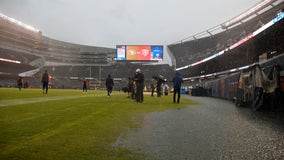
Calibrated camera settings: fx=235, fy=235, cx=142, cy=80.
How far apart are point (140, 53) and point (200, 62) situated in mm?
16147

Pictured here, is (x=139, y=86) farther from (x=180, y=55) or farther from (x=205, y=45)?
(x=180, y=55)

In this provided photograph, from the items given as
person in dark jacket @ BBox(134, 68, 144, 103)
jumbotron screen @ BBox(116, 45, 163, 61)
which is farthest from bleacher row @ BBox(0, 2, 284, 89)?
person in dark jacket @ BBox(134, 68, 144, 103)

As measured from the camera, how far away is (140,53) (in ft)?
191

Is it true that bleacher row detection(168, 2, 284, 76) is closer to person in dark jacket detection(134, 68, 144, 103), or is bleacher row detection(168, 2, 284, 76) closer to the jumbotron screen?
the jumbotron screen

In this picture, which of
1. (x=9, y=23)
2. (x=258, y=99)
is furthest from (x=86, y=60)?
(x=258, y=99)

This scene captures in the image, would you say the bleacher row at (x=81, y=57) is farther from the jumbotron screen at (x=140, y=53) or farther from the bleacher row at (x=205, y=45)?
the jumbotron screen at (x=140, y=53)

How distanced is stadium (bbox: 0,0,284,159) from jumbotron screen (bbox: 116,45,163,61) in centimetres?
145

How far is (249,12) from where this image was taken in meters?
43.6

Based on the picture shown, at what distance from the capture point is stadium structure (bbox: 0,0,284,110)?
27.3 metres

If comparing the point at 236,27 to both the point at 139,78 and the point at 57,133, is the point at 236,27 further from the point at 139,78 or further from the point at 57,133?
the point at 57,133

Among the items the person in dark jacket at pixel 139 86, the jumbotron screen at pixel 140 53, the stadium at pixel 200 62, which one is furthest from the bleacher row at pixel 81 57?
the person in dark jacket at pixel 139 86

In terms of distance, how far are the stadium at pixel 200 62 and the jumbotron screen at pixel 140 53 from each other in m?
1.45

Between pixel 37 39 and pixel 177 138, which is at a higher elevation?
pixel 37 39

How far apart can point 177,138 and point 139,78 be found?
392 inches
